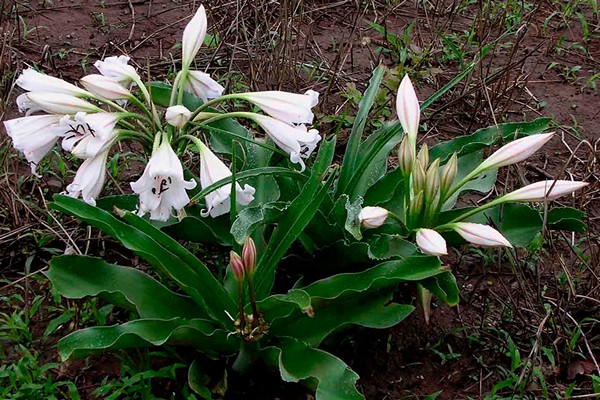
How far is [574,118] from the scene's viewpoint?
12.0 ft

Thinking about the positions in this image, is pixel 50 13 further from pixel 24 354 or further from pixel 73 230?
pixel 24 354

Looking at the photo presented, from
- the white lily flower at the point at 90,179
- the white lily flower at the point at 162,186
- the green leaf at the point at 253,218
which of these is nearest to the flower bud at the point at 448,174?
the green leaf at the point at 253,218

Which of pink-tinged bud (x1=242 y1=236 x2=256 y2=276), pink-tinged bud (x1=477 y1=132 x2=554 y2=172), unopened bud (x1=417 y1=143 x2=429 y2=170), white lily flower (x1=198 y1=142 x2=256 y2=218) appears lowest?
white lily flower (x1=198 y1=142 x2=256 y2=218)

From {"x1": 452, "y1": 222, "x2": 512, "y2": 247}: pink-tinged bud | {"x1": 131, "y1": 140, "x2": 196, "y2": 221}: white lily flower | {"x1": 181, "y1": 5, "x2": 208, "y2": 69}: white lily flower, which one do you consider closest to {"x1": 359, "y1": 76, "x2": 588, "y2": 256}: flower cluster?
{"x1": 452, "y1": 222, "x2": 512, "y2": 247}: pink-tinged bud

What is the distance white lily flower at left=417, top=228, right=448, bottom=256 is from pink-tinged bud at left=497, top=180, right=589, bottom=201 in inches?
10.5

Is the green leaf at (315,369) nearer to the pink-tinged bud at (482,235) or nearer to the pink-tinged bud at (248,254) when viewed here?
the pink-tinged bud at (248,254)

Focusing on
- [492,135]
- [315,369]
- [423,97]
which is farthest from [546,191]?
[423,97]

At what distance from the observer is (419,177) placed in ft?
7.25

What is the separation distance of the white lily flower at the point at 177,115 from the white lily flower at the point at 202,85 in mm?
298

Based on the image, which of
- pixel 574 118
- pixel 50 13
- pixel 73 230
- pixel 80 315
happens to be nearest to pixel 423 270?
pixel 80 315

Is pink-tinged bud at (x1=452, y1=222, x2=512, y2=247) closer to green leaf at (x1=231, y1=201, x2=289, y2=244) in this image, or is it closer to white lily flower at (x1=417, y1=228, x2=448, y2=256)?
white lily flower at (x1=417, y1=228, x2=448, y2=256)

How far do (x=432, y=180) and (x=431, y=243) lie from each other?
0.22m

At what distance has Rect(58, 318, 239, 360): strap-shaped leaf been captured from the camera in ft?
6.52

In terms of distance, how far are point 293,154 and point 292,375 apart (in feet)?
1.97
